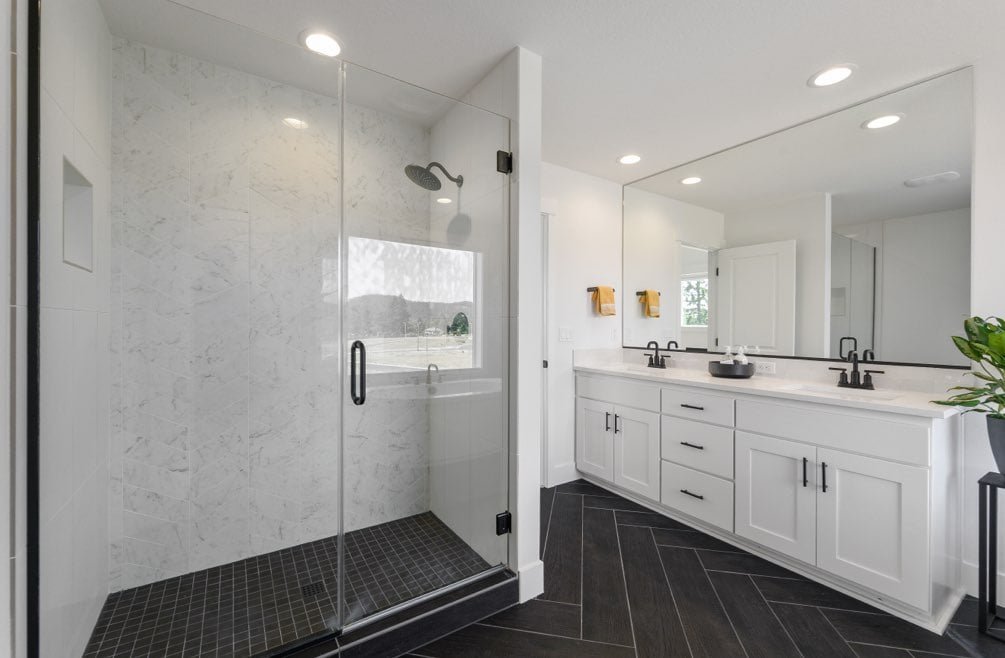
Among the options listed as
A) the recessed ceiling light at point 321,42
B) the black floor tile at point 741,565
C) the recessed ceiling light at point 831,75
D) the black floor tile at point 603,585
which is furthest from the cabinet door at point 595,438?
the recessed ceiling light at point 321,42

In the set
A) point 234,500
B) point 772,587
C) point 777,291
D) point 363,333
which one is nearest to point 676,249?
point 777,291

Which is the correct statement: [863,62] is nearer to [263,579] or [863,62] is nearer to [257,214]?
[257,214]

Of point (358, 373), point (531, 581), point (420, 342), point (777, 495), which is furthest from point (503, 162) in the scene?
point (777, 495)

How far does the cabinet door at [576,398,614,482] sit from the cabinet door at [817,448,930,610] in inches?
51.1

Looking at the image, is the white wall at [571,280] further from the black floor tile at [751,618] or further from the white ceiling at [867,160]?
the black floor tile at [751,618]

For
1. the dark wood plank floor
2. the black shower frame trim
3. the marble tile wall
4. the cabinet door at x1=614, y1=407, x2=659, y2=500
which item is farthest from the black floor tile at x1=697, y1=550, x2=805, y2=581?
the black shower frame trim

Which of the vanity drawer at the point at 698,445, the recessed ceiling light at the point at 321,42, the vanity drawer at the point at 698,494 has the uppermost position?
the recessed ceiling light at the point at 321,42

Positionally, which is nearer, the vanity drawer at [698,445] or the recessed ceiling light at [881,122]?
the recessed ceiling light at [881,122]

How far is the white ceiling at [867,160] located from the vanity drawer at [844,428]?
3.73ft

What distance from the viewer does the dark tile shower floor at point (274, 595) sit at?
62.7 inches

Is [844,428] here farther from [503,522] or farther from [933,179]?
[503,522]

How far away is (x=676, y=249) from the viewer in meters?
3.40

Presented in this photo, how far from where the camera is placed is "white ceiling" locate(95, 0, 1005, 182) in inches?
66.4

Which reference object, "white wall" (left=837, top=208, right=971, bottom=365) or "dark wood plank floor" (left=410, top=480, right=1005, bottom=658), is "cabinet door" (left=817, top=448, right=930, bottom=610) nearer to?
"dark wood plank floor" (left=410, top=480, right=1005, bottom=658)
